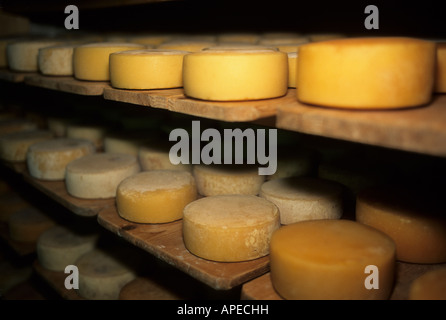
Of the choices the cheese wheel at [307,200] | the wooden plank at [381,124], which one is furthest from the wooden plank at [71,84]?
the wooden plank at [381,124]

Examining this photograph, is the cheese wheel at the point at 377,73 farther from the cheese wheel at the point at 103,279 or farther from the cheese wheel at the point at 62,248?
the cheese wheel at the point at 62,248

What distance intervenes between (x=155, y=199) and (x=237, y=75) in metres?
0.61

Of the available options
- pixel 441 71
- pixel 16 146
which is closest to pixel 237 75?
pixel 441 71

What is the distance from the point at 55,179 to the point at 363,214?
1.59 m

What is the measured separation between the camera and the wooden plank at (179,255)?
1.15m

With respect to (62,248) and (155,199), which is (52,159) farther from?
(155,199)

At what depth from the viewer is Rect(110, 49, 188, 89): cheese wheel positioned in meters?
1.47

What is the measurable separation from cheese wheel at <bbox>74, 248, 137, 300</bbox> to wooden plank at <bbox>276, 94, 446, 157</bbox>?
1.30 m

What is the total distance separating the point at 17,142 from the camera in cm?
245

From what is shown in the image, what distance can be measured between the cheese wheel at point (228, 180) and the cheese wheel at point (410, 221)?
0.47 meters

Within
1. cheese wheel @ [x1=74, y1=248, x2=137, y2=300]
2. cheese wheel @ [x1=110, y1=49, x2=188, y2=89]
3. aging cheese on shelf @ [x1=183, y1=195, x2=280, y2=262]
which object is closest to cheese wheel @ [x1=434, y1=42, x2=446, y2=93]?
aging cheese on shelf @ [x1=183, y1=195, x2=280, y2=262]

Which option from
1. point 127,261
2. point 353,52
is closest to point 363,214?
point 353,52

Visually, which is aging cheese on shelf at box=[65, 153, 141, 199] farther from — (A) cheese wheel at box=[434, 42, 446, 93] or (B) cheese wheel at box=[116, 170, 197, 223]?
(A) cheese wheel at box=[434, 42, 446, 93]

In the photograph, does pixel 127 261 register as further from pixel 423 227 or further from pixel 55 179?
pixel 423 227
